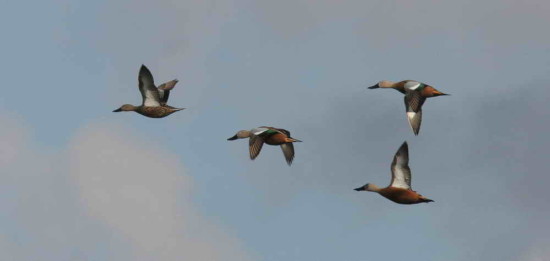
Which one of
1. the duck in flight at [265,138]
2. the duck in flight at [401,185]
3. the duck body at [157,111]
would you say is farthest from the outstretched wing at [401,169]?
the duck body at [157,111]

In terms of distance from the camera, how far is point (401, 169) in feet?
122

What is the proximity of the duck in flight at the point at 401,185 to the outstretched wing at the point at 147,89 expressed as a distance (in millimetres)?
8839

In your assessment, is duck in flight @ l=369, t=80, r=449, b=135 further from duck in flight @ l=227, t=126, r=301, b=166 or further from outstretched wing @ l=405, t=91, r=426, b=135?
duck in flight @ l=227, t=126, r=301, b=166

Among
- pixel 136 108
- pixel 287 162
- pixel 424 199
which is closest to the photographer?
pixel 424 199

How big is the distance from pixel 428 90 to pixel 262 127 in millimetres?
5944

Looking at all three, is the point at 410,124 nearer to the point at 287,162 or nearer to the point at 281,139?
the point at 281,139

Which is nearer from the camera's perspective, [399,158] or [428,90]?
[399,158]

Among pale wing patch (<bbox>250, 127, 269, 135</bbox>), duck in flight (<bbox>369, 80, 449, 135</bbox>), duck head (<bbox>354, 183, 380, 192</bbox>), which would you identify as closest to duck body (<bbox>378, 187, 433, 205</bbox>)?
duck head (<bbox>354, 183, 380, 192</bbox>)

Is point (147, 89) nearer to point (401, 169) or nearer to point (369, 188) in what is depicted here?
point (369, 188)

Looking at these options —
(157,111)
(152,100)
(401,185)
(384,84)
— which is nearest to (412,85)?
(384,84)

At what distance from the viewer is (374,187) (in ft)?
123

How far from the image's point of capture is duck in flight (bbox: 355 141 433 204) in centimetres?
3672

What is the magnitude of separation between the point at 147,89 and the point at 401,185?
10.3m

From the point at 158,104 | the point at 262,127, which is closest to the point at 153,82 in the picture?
the point at 158,104
